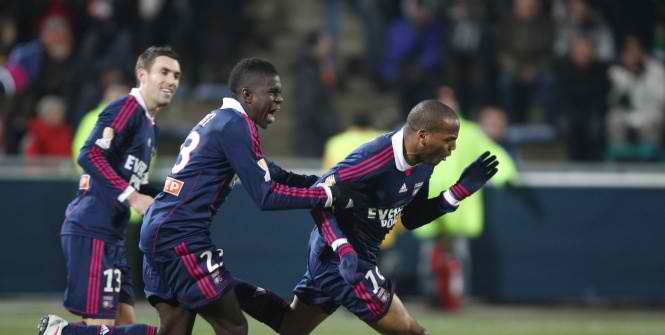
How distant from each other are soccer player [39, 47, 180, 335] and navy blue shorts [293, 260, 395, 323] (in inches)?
42.4

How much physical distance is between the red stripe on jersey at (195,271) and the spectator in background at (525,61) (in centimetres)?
822

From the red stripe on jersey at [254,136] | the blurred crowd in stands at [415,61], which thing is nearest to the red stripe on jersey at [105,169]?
the red stripe on jersey at [254,136]

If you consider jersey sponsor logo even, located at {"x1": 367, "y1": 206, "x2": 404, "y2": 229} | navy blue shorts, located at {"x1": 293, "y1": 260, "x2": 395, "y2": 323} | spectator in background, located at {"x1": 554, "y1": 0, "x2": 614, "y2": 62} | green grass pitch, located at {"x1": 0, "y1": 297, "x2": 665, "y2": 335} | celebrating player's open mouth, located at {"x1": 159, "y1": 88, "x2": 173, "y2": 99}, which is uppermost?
spectator in background, located at {"x1": 554, "y1": 0, "x2": 614, "y2": 62}

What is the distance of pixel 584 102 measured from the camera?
1325 cm

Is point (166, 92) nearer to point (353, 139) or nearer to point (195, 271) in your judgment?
point (195, 271)

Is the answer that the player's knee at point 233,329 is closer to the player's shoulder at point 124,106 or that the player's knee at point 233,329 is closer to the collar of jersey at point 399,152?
the collar of jersey at point 399,152

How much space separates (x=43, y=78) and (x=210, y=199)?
7.12 m

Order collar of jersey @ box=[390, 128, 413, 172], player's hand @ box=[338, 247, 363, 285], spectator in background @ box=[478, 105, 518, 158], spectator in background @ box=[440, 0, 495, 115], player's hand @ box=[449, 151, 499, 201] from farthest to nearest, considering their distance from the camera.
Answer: spectator in background @ box=[440, 0, 495, 115], spectator in background @ box=[478, 105, 518, 158], player's hand @ box=[449, 151, 499, 201], collar of jersey @ box=[390, 128, 413, 172], player's hand @ box=[338, 247, 363, 285]

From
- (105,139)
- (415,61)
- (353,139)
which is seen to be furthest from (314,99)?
(105,139)

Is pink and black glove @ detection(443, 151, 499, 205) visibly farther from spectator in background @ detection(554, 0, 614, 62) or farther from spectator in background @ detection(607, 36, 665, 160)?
spectator in background @ detection(554, 0, 614, 62)

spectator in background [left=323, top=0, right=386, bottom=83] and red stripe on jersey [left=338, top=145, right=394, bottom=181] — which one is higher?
spectator in background [left=323, top=0, right=386, bottom=83]

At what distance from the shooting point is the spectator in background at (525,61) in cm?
1355

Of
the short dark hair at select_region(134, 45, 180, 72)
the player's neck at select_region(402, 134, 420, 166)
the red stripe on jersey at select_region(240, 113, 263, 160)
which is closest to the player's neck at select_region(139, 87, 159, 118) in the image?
the short dark hair at select_region(134, 45, 180, 72)

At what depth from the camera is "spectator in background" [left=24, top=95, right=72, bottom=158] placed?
11.8 meters
